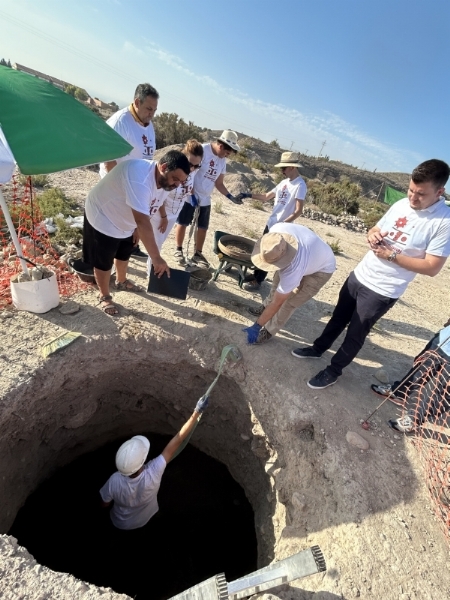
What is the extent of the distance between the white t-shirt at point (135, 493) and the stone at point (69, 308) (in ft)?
5.85

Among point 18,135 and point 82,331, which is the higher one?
point 18,135

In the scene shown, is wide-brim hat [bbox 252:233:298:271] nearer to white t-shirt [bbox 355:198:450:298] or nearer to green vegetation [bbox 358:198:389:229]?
white t-shirt [bbox 355:198:450:298]

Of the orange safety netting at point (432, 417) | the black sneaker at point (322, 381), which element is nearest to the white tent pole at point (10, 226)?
the black sneaker at point (322, 381)

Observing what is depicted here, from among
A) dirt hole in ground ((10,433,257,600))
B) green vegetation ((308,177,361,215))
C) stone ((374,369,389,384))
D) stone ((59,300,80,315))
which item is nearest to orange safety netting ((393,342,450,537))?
stone ((374,369,389,384))

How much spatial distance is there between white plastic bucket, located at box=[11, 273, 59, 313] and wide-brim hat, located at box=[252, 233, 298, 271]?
2.26 m

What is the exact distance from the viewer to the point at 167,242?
6.86 meters

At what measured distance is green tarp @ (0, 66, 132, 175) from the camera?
8.59 feet

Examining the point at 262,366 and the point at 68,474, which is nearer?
the point at 262,366

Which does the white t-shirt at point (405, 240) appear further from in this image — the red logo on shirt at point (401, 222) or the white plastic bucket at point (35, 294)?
the white plastic bucket at point (35, 294)

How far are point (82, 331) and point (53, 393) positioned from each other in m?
0.68

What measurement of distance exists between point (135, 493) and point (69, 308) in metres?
2.07

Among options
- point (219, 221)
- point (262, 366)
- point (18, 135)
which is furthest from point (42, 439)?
point (219, 221)

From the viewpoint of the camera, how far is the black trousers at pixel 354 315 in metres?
3.34

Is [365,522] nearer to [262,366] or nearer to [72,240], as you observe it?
[262,366]
